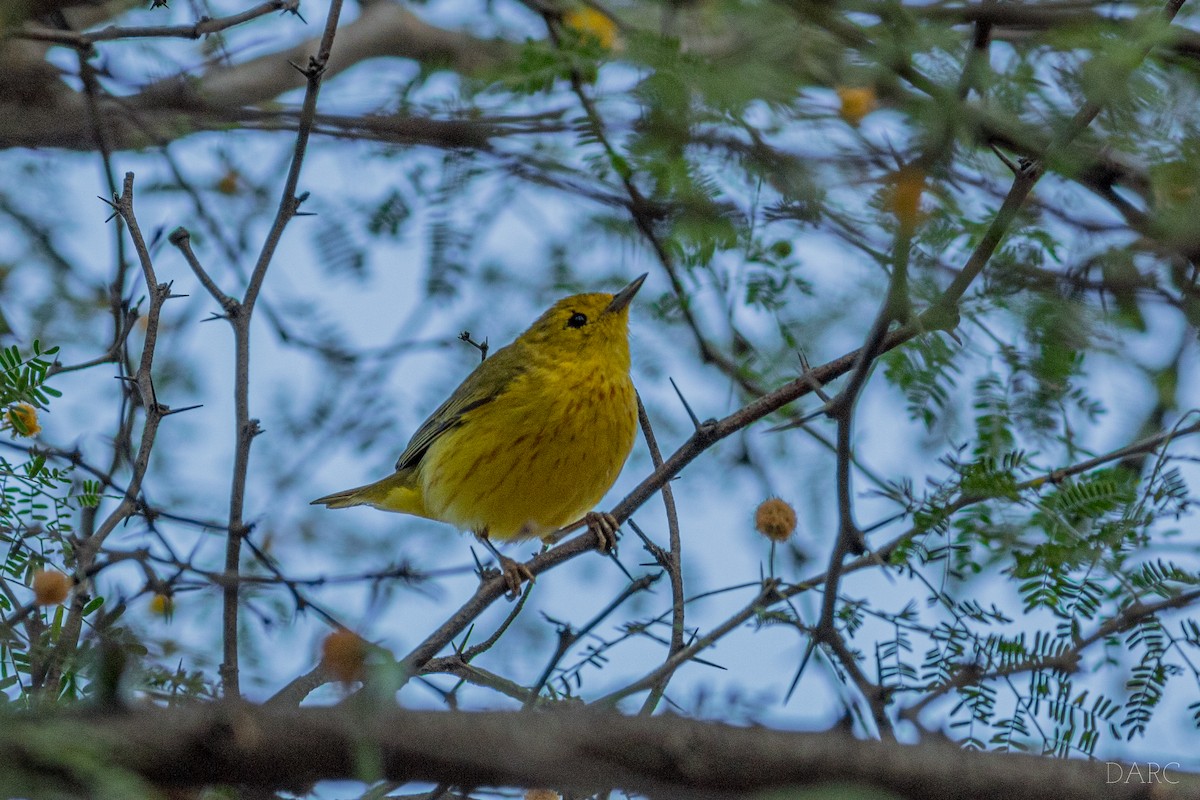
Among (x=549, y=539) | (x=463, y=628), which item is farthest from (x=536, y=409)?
(x=463, y=628)

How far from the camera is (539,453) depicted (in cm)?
483

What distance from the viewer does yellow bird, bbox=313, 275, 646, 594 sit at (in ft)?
15.9

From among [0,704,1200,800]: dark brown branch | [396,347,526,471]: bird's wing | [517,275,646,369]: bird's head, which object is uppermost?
[517,275,646,369]: bird's head

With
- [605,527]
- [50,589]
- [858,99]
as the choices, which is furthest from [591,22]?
[50,589]

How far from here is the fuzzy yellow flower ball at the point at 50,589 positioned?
2557 millimetres

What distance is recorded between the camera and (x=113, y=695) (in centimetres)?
161

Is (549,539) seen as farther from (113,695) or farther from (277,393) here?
(113,695)

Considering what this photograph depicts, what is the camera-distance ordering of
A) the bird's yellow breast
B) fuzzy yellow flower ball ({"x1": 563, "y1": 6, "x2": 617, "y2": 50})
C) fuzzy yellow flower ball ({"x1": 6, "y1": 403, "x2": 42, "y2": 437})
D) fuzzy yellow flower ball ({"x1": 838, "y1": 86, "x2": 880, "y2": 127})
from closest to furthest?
fuzzy yellow flower ball ({"x1": 6, "y1": 403, "x2": 42, "y2": 437}), fuzzy yellow flower ball ({"x1": 838, "y1": 86, "x2": 880, "y2": 127}), the bird's yellow breast, fuzzy yellow flower ball ({"x1": 563, "y1": 6, "x2": 617, "y2": 50})

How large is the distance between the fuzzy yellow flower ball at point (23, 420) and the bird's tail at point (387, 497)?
2448mm

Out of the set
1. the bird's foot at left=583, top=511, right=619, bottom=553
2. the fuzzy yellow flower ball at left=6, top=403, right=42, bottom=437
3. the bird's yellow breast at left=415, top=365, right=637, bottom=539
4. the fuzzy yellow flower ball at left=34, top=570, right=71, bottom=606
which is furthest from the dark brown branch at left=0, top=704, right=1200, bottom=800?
the bird's yellow breast at left=415, top=365, right=637, bottom=539

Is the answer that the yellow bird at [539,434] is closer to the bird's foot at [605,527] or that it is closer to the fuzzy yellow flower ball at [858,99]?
the bird's foot at [605,527]

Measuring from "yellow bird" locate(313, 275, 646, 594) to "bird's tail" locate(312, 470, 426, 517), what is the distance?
1 cm

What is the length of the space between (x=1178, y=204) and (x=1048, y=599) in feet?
4.09

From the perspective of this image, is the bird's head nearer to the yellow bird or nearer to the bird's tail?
the yellow bird
